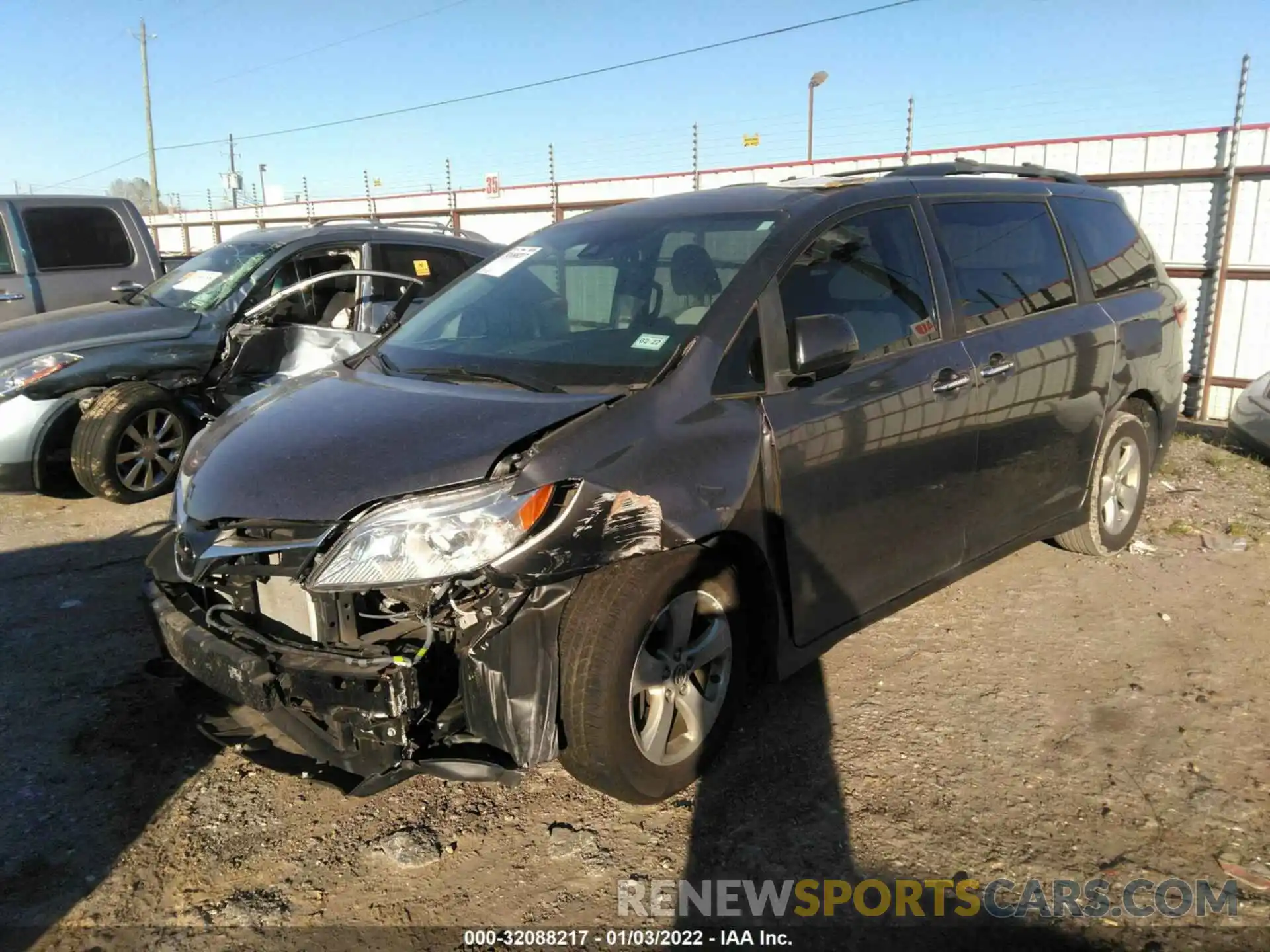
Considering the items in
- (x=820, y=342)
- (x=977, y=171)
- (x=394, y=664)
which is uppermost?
(x=977, y=171)

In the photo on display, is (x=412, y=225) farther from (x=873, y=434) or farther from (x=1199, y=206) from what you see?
(x=1199, y=206)

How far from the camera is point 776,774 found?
10.1ft

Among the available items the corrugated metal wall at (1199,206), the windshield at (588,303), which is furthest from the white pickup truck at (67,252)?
the windshield at (588,303)

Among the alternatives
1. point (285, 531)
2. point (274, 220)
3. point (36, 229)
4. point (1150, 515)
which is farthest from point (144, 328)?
point (274, 220)

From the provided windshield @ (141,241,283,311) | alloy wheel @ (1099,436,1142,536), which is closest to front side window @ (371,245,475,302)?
windshield @ (141,241,283,311)

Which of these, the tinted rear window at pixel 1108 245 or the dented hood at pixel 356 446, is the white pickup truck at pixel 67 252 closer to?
the dented hood at pixel 356 446

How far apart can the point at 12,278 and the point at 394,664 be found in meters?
7.85

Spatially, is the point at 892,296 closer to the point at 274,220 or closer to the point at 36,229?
the point at 36,229

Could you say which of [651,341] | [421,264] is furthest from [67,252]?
[651,341]

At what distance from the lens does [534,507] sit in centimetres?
248

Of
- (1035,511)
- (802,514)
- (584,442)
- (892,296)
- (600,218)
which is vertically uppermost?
(600,218)

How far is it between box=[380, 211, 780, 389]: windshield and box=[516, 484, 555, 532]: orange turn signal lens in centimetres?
52

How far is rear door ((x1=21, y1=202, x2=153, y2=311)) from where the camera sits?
835 cm

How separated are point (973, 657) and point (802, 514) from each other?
54.6 inches
